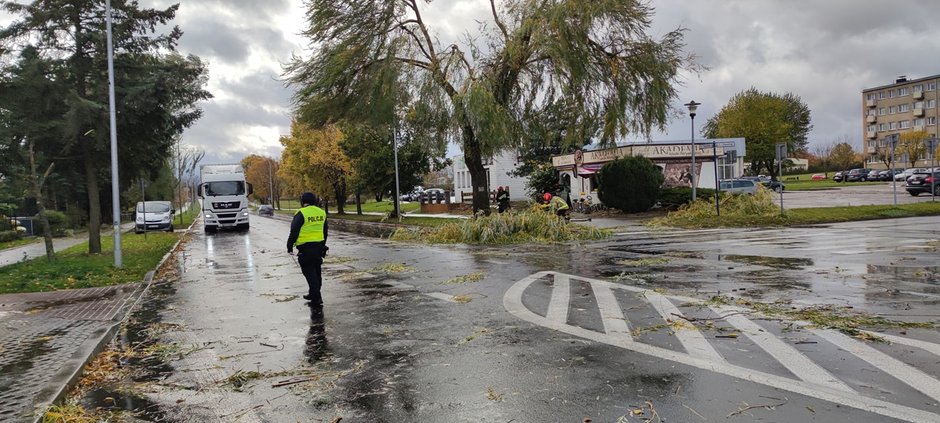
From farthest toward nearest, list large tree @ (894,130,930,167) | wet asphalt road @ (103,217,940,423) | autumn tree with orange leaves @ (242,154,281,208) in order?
autumn tree with orange leaves @ (242,154,281,208), large tree @ (894,130,930,167), wet asphalt road @ (103,217,940,423)

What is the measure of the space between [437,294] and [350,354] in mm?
3565

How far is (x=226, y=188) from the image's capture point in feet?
109

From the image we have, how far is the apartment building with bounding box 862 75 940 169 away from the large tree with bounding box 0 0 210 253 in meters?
99.1

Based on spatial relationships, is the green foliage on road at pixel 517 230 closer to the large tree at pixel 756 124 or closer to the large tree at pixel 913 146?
the large tree at pixel 756 124

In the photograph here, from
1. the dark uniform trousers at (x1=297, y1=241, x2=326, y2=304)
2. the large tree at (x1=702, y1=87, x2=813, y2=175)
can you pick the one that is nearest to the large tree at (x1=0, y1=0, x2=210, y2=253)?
the dark uniform trousers at (x1=297, y1=241, x2=326, y2=304)

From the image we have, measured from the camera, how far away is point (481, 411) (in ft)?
14.7

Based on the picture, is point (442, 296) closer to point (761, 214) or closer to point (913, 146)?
point (761, 214)

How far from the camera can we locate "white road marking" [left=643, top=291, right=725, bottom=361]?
5.75 meters

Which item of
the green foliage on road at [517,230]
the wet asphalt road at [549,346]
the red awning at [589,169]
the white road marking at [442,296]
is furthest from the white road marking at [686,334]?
the red awning at [589,169]

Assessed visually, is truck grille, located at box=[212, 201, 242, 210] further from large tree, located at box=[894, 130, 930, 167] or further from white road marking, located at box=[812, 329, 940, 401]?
large tree, located at box=[894, 130, 930, 167]

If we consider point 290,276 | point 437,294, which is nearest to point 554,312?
point 437,294

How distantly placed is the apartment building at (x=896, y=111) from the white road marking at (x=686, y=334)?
99557mm

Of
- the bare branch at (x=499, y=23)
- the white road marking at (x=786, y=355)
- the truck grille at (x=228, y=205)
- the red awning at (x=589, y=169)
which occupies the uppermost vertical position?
the bare branch at (x=499, y=23)

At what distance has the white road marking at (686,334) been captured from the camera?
18.9 feet
